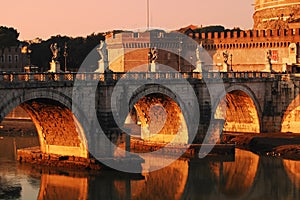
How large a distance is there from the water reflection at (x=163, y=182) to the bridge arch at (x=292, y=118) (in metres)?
11.0

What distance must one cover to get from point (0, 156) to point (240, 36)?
32600 mm

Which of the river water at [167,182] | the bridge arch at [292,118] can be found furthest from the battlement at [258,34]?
the river water at [167,182]

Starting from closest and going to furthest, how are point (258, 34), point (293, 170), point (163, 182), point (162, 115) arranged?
point (163, 182) < point (293, 170) < point (162, 115) < point (258, 34)

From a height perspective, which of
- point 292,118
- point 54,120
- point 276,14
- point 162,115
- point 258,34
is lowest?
point 292,118

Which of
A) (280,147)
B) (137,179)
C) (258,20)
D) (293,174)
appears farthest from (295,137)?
(258,20)

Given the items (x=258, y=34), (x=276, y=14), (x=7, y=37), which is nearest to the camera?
(x=258, y=34)

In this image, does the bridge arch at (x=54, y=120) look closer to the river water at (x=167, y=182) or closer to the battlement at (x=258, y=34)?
the river water at (x=167, y=182)

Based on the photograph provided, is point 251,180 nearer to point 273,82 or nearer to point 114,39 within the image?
point 273,82

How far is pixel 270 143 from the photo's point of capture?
46375mm

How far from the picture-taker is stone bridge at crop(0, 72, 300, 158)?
3406cm

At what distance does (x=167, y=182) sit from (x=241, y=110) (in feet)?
59.5

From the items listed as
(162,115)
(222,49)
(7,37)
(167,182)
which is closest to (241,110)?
(162,115)

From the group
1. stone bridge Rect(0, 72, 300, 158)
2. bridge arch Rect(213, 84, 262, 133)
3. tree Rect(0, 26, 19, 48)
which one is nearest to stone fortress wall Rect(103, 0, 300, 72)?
stone bridge Rect(0, 72, 300, 158)

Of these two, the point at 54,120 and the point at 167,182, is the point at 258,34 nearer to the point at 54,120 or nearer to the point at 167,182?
the point at 167,182
